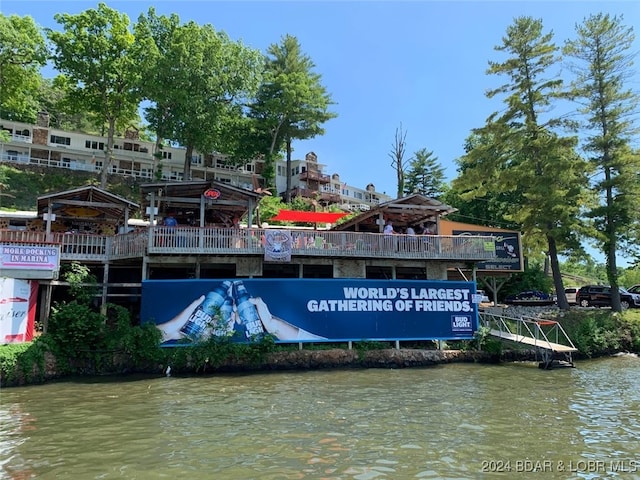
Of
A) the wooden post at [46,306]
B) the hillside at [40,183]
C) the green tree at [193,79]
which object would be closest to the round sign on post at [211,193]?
the wooden post at [46,306]

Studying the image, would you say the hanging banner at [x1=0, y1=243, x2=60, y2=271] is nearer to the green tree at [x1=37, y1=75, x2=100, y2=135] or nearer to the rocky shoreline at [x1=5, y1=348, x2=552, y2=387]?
the rocky shoreline at [x1=5, y1=348, x2=552, y2=387]

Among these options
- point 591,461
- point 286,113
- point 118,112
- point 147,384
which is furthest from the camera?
point 286,113

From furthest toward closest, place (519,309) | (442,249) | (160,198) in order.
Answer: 1. (519,309)
2. (442,249)
3. (160,198)

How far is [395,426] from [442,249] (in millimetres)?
12229

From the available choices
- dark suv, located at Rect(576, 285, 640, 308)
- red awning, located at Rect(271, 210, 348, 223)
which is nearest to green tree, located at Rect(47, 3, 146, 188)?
red awning, located at Rect(271, 210, 348, 223)

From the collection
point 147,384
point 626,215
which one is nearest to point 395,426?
point 147,384

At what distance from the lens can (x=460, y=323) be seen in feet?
68.0

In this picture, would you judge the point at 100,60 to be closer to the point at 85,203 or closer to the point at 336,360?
the point at 85,203

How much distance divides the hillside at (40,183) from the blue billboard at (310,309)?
27.5 metres

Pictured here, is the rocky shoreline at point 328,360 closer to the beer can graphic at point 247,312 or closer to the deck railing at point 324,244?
the beer can graphic at point 247,312

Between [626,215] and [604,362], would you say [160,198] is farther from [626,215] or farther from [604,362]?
[626,215]

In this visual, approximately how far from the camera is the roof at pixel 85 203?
67.5 feet

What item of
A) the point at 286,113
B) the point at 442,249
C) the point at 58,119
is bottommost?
the point at 442,249

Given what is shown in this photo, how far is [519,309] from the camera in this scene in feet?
84.6
